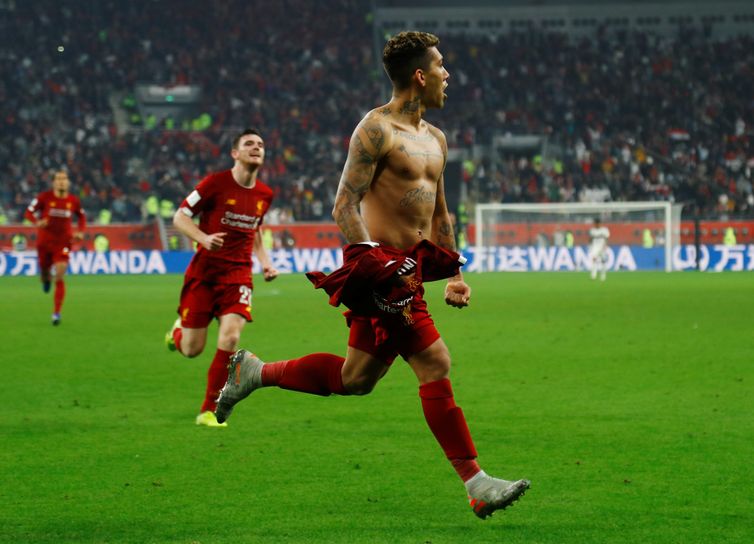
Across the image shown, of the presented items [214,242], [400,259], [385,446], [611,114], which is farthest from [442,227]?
[611,114]

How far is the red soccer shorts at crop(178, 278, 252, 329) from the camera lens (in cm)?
927

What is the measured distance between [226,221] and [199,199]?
297 millimetres

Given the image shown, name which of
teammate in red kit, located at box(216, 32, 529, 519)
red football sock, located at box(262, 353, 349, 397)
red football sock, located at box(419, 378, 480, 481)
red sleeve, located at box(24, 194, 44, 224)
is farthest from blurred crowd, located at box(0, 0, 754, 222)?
red football sock, located at box(419, 378, 480, 481)

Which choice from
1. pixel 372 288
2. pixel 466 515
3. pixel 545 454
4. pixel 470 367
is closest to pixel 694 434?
pixel 545 454

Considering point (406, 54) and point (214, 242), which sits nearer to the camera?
point (406, 54)

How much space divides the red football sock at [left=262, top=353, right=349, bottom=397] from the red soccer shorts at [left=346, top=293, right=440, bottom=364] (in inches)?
10.1

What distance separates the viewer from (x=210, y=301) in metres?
9.38

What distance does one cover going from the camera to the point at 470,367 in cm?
1237

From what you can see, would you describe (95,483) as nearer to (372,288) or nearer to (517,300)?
(372,288)

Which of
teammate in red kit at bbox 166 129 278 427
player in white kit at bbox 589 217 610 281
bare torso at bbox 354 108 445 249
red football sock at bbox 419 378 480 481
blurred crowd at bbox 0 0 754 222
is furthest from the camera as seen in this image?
blurred crowd at bbox 0 0 754 222

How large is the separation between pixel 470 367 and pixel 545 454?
16.6ft

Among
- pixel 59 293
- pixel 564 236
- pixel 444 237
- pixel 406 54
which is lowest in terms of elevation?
pixel 564 236

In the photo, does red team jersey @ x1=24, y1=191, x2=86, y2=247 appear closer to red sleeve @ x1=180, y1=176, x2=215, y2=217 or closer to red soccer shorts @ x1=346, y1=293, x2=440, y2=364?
red sleeve @ x1=180, y1=176, x2=215, y2=217

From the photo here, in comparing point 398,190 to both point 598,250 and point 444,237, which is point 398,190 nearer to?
point 444,237
